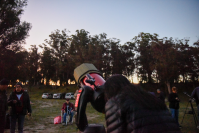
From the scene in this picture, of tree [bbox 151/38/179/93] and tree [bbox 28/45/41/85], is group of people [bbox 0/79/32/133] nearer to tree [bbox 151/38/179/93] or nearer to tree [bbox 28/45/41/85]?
tree [bbox 151/38/179/93]

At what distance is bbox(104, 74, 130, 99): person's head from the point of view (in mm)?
1405

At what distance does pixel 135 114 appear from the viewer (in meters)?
1.22

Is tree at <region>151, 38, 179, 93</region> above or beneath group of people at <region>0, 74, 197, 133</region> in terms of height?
above

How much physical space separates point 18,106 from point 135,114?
3821 millimetres

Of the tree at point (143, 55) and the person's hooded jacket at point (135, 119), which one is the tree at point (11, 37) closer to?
the person's hooded jacket at point (135, 119)

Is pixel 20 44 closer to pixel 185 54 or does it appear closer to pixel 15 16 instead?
pixel 15 16

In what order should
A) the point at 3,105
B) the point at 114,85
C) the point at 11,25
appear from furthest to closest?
the point at 11,25 < the point at 3,105 < the point at 114,85

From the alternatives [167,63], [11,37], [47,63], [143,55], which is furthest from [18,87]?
[47,63]

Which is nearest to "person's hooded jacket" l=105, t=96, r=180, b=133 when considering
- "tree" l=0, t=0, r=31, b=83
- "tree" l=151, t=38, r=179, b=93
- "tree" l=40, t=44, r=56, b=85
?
"tree" l=0, t=0, r=31, b=83

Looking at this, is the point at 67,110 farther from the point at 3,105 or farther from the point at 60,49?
the point at 60,49

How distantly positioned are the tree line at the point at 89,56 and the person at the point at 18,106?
41.1 feet

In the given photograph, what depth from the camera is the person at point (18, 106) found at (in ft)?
13.6

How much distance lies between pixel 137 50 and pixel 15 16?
29961 millimetres

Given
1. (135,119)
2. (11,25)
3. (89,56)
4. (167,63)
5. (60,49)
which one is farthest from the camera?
(60,49)
